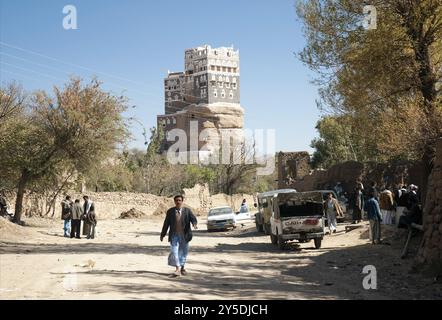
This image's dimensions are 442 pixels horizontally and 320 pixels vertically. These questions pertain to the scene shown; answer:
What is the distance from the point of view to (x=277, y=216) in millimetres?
21859

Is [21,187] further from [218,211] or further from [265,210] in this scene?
[265,210]

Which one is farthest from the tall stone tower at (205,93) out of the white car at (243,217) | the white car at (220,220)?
the white car at (220,220)

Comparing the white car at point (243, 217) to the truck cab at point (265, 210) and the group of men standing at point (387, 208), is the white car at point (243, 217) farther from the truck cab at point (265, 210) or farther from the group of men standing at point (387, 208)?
the group of men standing at point (387, 208)

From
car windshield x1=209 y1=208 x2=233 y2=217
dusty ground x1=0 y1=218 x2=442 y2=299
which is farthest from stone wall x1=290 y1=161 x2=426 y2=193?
dusty ground x1=0 y1=218 x2=442 y2=299

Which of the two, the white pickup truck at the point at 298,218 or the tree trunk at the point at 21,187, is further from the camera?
the tree trunk at the point at 21,187

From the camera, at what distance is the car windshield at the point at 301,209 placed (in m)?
22.3

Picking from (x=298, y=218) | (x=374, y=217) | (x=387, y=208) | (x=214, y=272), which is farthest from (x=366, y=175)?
(x=214, y=272)

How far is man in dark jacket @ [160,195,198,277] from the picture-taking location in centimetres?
1324

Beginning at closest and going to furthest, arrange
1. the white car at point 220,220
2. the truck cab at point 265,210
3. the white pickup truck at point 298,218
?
the white pickup truck at point 298,218 < the truck cab at point 265,210 < the white car at point 220,220

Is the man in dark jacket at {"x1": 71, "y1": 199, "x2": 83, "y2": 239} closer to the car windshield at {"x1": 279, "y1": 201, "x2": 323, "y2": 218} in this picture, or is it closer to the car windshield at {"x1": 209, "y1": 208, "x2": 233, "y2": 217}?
the car windshield at {"x1": 279, "y1": 201, "x2": 323, "y2": 218}

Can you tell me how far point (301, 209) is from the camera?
892 inches

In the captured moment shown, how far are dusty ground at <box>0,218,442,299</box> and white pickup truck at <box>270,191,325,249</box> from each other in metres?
0.57
